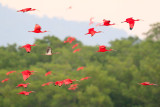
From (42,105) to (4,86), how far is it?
396 centimetres

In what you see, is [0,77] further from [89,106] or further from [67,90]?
[89,106]

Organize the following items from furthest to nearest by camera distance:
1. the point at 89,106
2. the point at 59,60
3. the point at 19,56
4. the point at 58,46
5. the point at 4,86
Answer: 1. the point at 58,46
2. the point at 19,56
3. the point at 59,60
4. the point at 4,86
5. the point at 89,106

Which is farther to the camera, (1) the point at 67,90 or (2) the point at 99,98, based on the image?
(1) the point at 67,90

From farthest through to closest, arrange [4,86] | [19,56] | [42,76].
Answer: [19,56] → [42,76] → [4,86]

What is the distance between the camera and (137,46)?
130 ft

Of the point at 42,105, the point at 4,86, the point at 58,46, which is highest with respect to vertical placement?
the point at 58,46

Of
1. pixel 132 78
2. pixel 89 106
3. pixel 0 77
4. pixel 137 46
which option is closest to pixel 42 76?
pixel 0 77

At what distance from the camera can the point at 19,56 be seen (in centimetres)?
3953

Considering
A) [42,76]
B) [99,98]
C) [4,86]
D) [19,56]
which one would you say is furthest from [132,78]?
[19,56]

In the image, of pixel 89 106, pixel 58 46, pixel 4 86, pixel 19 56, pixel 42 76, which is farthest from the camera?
pixel 58 46

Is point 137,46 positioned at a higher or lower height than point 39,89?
higher

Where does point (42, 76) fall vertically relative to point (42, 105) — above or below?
above

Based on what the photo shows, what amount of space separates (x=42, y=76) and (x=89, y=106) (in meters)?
6.54

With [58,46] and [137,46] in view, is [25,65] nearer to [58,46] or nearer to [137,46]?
[58,46]
